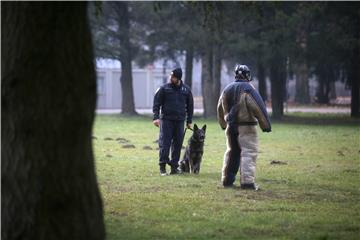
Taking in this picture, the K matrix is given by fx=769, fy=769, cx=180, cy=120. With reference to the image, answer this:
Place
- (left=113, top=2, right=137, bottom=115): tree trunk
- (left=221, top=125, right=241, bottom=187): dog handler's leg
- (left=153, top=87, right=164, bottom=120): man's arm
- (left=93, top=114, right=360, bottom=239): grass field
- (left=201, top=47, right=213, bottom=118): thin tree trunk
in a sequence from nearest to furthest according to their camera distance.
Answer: (left=93, top=114, right=360, bottom=239): grass field < (left=221, top=125, right=241, bottom=187): dog handler's leg < (left=153, top=87, right=164, bottom=120): man's arm < (left=201, top=47, right=213, bottom=118): thin tree trunk < (left=113, top=2, right=137, bottom=115): tree trunk

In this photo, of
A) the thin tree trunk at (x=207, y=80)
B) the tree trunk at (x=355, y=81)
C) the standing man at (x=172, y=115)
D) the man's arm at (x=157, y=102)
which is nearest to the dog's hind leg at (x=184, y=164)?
the standing man at (x=172, y=115)

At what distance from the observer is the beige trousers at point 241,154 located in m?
12.4

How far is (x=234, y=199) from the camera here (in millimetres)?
11266

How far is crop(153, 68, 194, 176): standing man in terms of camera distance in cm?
1475

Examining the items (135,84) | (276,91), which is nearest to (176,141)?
(276,91)

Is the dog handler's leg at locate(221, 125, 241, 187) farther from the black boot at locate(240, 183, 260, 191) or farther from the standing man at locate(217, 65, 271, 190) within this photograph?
the black boot at locate(240, 183, 260, 191)

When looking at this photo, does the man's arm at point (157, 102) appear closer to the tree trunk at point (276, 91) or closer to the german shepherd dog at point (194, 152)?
the german shepherd dog at point (194, 152)

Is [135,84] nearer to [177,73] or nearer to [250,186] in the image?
[177,73]

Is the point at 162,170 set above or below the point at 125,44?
below

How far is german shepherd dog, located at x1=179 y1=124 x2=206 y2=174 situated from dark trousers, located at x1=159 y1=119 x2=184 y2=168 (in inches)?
9.3

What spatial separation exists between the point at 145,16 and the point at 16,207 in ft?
119

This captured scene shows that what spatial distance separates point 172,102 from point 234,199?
3937 mm

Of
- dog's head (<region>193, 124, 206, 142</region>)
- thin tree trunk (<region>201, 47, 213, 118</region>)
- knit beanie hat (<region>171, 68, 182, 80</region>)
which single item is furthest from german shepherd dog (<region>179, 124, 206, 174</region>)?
thin tree trunk (<region>201, 47, 213, 118</region>)

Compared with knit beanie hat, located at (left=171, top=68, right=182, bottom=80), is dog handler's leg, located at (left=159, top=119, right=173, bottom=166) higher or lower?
lower
